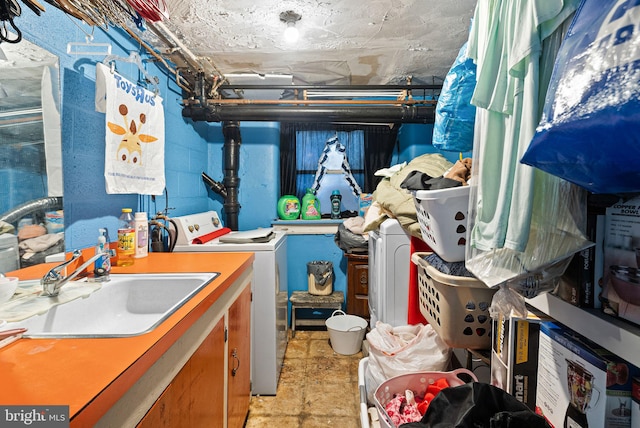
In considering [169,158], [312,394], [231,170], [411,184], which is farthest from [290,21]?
[312,394]

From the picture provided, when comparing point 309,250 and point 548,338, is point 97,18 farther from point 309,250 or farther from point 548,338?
point 309,250

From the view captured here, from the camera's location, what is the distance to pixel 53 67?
123 centimetres

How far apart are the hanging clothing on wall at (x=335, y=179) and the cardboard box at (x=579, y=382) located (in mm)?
2992

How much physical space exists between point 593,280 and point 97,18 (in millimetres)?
1793

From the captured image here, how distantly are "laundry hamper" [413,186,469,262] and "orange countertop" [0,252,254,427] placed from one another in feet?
2.90

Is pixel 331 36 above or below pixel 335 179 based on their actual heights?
above

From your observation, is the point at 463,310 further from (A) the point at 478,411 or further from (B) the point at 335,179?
(B) the point at 335,179

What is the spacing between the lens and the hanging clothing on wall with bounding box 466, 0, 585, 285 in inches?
26.2

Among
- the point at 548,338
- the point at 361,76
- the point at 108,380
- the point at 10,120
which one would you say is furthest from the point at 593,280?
the point at 361,76

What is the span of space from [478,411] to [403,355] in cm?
68

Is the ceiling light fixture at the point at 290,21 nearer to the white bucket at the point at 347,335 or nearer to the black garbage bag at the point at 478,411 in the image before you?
the black garbage bag at the point at 478,411

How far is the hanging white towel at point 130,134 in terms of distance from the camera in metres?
1.46

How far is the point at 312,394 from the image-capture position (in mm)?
2195

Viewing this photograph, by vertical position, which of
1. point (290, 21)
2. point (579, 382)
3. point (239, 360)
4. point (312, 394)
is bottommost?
point (312, 394)
